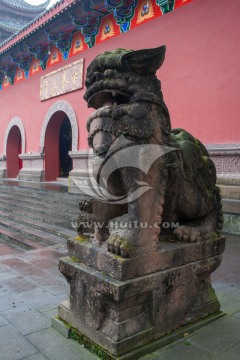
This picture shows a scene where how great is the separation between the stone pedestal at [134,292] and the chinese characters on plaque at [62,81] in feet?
28.0

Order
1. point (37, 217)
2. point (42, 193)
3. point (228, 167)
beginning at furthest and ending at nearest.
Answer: point (42, 193) → point (37, 217) → point (228, 167)

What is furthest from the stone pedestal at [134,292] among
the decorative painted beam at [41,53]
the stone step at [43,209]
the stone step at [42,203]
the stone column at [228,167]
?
the decorative painted beam at [41,53]

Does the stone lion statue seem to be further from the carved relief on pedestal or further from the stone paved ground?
the carved relief on pedestal

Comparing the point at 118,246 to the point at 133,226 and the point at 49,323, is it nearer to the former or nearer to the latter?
the point at 133,226

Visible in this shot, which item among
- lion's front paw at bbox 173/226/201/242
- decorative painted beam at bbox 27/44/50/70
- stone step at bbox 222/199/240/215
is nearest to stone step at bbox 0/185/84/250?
stone step at bbox 222/199/240/215

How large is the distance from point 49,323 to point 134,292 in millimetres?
796

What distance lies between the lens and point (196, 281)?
2252 mm

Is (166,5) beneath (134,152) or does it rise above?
above

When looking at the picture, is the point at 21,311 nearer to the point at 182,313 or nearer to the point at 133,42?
the point at 182,313

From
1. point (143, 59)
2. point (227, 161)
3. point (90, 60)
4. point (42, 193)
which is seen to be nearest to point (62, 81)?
point (90, 60)

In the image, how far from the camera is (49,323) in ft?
7.50

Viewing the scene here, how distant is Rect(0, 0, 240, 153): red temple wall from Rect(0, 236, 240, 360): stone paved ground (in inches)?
130

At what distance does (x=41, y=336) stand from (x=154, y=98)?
5.42 feet

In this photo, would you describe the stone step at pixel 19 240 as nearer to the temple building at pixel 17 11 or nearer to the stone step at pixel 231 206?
the stone step at pixel 231 206
